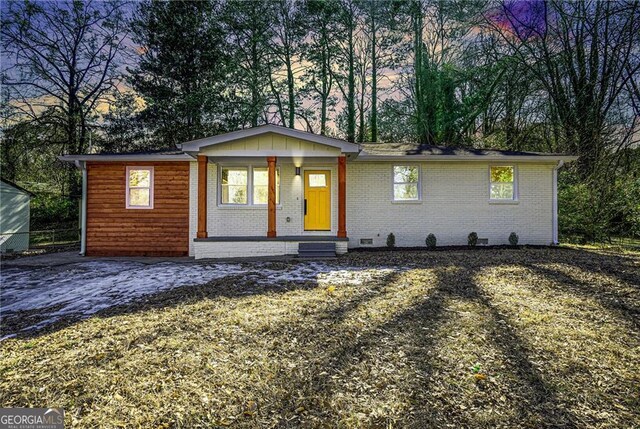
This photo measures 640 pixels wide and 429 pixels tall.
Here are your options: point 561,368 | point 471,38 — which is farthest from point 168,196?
point 471,38

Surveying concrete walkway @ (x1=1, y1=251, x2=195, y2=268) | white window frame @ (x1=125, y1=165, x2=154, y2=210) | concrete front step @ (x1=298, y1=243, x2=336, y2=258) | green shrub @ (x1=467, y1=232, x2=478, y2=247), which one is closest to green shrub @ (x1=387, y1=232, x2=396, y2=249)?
concrete front step @ (x1=298, y1=243, x2=336, y2=258)

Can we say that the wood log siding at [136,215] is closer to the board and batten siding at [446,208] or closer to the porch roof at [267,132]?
the porch roof at [267,132]

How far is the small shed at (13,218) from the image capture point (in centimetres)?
1314

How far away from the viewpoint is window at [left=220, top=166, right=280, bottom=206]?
10.2m

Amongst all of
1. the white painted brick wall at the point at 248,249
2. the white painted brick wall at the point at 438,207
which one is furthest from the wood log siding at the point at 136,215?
the white painted brick wall at the point at 438,207

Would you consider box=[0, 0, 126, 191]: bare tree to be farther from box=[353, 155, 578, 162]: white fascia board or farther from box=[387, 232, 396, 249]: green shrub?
box=[387, 232, 396, 249]: green shrub

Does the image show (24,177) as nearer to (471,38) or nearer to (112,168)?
(112,168)

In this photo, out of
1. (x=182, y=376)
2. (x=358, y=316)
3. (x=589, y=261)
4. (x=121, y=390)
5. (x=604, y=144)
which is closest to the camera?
(x=121, y=390)

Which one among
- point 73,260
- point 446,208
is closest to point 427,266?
point 446,208

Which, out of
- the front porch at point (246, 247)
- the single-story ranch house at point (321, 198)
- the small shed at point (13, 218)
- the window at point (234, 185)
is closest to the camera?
the front porch at point (246, 247)

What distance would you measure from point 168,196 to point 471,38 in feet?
54.2

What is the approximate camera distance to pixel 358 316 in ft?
13.4

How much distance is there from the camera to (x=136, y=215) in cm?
1019

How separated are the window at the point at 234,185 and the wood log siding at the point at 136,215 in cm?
126
